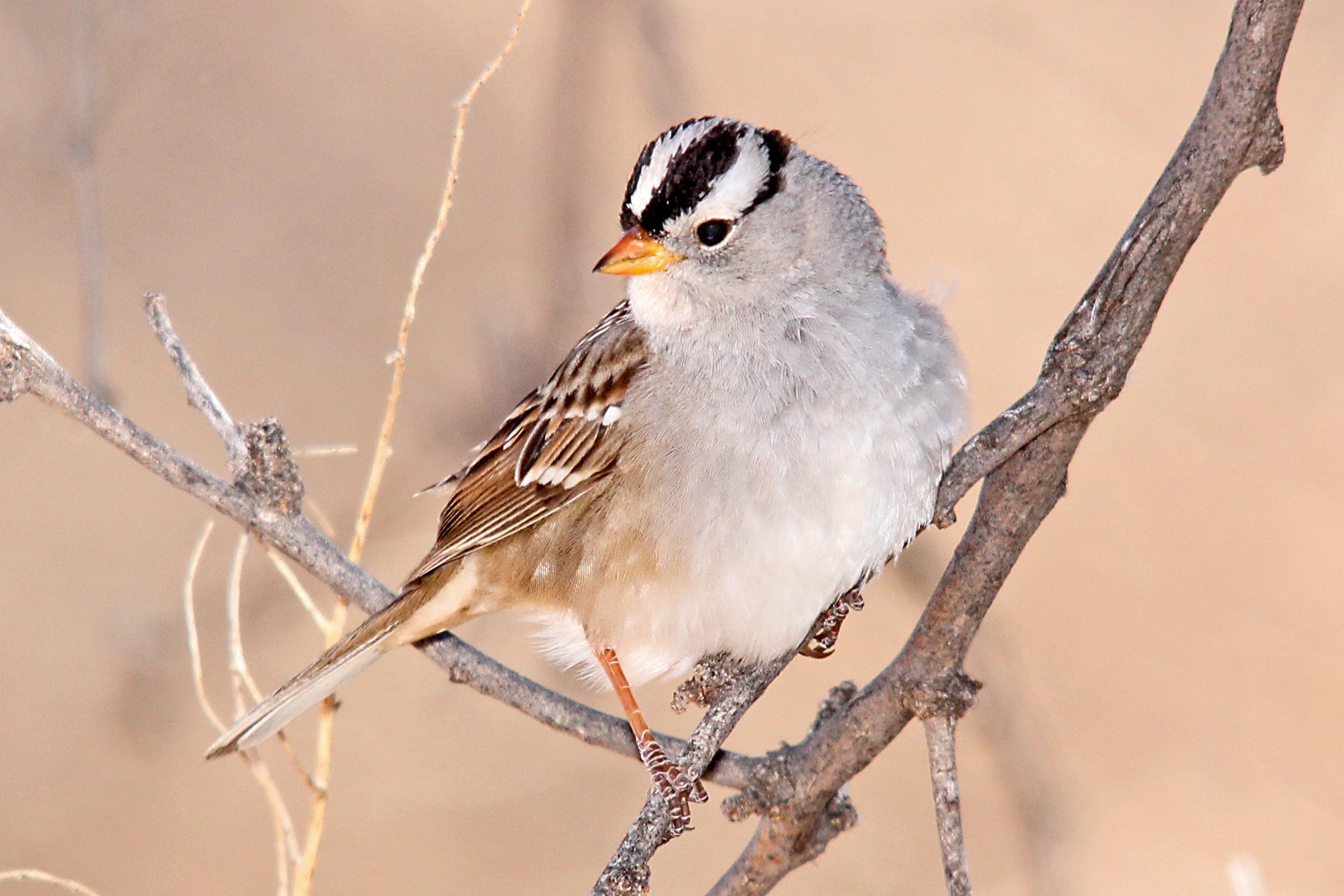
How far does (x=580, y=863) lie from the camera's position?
4184mm

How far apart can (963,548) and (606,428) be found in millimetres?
828

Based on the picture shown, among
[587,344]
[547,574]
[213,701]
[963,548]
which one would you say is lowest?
[963,548]

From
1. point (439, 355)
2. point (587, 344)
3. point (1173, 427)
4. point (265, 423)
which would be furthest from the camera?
point (439, 355)

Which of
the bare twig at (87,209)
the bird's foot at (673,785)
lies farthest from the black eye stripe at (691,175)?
the bare twig at (87,209)

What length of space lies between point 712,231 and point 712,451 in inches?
17.8

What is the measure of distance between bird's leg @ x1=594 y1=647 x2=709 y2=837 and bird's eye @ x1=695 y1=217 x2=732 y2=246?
84cm

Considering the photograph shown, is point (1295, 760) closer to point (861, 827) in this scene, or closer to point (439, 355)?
point (861, 827)

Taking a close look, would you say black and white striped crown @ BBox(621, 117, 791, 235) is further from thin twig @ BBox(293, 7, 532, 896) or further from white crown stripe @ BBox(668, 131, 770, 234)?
thin twig @ BBox(293, 7, 532, 896)

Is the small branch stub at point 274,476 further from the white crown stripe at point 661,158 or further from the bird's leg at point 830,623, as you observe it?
the bird's leg at point 830,623

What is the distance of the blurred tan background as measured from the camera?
4.11m

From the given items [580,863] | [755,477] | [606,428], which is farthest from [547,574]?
[580,863]

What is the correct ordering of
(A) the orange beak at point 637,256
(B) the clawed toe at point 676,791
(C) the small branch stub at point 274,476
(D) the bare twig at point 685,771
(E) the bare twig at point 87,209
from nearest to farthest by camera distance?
(D) the bare twig at point 685,771, (B) the clawed toe at point 676,791, (C) the small branch stub at point 274,476, (A) the orange beak at point 637,256, (E) the bare twig at point 87,209

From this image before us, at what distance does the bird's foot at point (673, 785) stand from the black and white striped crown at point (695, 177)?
3.20 ft

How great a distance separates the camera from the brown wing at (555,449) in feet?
8.30
